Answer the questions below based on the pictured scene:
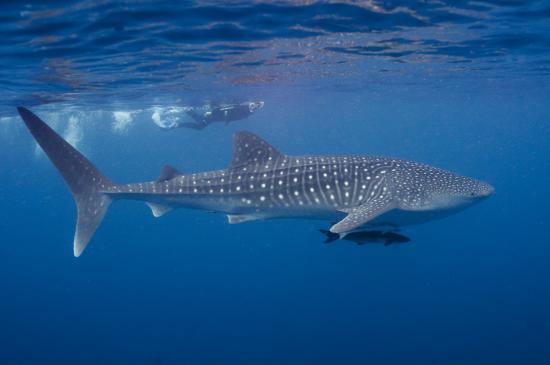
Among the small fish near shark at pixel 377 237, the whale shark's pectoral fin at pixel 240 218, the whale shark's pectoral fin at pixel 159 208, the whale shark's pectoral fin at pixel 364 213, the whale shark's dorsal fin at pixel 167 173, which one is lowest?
the small fish near shark at pixel 377 237

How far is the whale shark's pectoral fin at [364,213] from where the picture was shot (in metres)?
7.02

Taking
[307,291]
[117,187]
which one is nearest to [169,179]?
[117,187]

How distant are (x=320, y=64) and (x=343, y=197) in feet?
43.9

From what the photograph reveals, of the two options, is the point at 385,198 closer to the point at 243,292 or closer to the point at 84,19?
the point at 84,19

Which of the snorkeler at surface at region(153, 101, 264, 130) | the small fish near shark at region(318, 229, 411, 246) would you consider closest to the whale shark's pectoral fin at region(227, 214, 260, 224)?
the small fish near shark at region(318, 229, 411, 246)

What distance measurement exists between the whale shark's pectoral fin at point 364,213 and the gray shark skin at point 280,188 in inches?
3.0

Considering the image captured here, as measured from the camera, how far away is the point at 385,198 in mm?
8125

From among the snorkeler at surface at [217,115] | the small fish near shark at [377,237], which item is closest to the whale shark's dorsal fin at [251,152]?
the small fish near shark at [377,237]

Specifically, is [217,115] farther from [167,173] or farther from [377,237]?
[377,237]

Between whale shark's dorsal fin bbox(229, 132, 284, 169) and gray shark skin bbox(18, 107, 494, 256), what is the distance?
23 millimetres

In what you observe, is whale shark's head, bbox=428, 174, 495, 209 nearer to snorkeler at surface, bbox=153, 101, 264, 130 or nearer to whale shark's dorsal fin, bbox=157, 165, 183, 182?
whale shark's dorsal fin, bbox=157, 165, 183, 182

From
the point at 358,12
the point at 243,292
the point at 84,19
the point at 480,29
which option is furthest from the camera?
the point at 243,292

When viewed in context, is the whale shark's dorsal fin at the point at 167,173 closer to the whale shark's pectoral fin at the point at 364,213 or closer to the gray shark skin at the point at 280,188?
the gray shark skin at the point at 280,188

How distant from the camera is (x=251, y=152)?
9.22m
